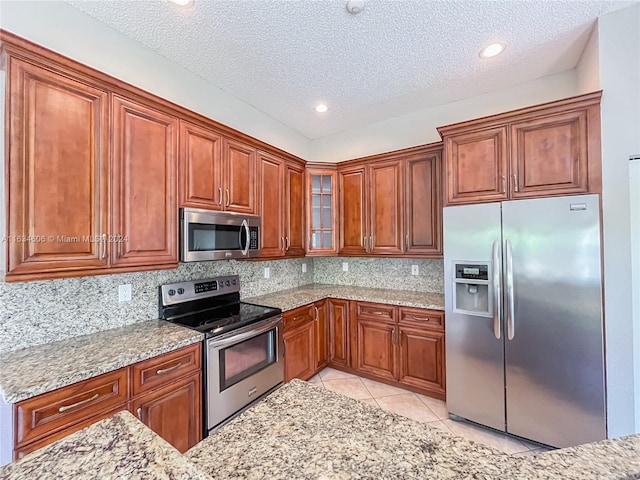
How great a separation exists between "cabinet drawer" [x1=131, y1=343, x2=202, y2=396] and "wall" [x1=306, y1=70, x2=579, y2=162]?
9.89ft

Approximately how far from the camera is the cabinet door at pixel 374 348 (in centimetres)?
290

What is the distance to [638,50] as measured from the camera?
1.85m

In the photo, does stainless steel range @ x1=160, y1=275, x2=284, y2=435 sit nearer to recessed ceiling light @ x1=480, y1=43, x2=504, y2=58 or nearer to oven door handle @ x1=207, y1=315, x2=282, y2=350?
oven door handle @ x1=207, y1=315, x2=282, y2=350

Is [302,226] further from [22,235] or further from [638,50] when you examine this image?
[638,50]

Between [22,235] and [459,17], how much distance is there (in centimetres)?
286

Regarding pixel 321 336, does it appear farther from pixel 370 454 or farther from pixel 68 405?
pixel 370 454

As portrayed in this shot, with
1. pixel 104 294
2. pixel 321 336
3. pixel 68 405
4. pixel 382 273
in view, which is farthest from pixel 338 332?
pixel 68 405

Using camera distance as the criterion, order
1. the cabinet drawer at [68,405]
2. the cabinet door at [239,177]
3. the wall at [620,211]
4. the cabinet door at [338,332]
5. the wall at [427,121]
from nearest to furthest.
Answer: the cabinet drawer at [68,405], the wall at [620,211], the cabinet door at [239,177], the wall at [427,121], the cabinet door at [338,332]

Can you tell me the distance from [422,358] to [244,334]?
1761 millimetres

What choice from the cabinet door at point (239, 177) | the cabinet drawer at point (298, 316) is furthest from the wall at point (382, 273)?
the cabinet door at point (239, 177)

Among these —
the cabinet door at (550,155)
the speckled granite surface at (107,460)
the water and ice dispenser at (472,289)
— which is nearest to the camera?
the speckled granite surface at (107,460)

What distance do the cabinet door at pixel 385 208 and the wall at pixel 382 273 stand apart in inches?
14.4

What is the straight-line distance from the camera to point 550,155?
6.65 ft

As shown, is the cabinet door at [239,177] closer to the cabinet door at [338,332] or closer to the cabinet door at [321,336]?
the cabinet door at [321,336]
